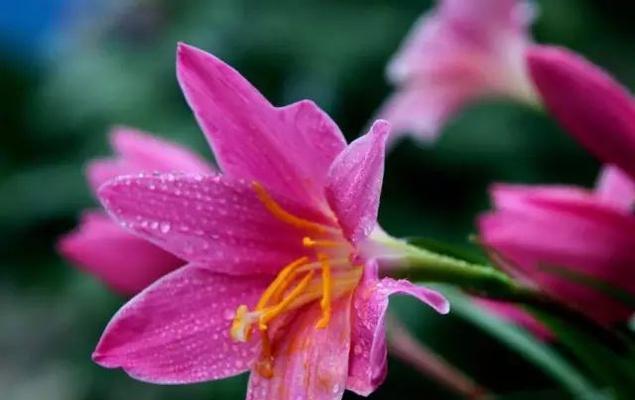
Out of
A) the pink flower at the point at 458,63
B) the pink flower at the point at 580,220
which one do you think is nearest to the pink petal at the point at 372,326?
the pink flower at the point at 580,220

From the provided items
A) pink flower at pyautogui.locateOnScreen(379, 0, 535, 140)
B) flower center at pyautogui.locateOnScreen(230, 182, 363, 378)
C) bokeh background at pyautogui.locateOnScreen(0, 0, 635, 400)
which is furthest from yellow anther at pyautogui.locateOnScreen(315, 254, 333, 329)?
bokeh background at pyautogui.locateOnScreen(0, 0, 635, 400)

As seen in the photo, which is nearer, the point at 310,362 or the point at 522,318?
the point at 310,362

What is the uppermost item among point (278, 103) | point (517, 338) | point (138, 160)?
point (138, 160)

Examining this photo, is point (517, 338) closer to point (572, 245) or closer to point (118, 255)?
point (572, 245)

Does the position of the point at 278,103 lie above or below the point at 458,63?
below

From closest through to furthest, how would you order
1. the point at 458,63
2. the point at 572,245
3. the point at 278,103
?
the point at 572,245
the point at 458,63
the point at 278,103

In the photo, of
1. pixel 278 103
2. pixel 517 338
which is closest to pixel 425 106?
pixel 517 338

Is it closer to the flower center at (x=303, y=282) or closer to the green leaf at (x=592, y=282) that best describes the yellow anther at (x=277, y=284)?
the flower center at (x=303, y=282)

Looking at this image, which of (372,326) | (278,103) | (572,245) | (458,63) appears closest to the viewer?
(372,326)

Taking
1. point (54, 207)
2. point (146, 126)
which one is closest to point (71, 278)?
point (54, 207)
